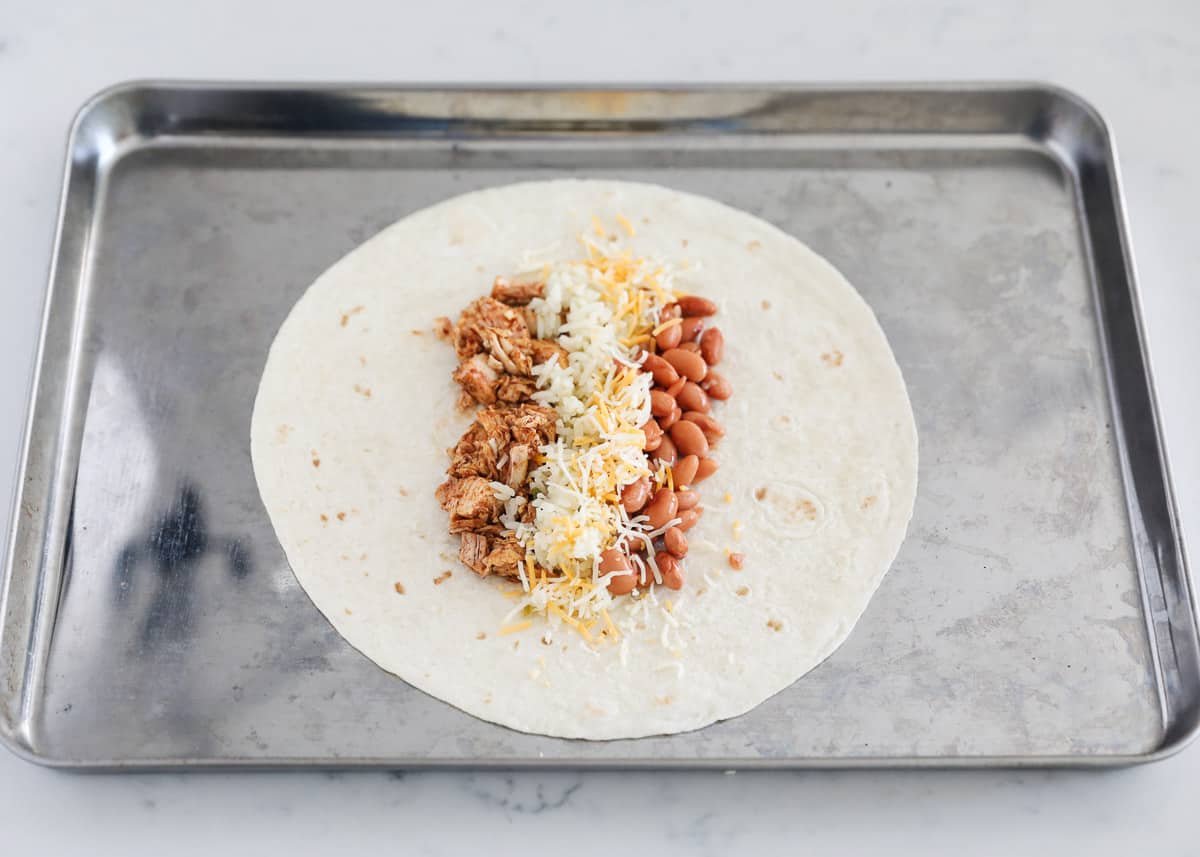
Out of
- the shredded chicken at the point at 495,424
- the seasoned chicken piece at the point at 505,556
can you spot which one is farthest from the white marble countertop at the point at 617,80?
the shredded chicken at the point at 495,424

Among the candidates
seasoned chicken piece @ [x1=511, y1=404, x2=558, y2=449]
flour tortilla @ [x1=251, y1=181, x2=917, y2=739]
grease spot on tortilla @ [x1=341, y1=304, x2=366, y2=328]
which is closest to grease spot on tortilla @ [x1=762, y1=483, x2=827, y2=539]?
flour tortilla @ [x1=251, y1=181, x2=917, y2=739]

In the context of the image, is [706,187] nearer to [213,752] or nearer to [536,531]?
[536,531]

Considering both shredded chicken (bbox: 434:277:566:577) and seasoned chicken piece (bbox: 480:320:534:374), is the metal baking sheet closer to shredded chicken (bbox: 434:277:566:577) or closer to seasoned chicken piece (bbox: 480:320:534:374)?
shredded chicken (bbox: 434:277:566:577)

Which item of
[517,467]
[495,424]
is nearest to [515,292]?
[495,424]

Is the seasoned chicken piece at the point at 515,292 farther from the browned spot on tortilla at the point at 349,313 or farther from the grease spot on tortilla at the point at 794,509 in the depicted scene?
the grease spot on tortilla at the point at 794,509

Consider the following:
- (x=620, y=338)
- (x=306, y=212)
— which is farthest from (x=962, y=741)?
(x=306, y=212)
